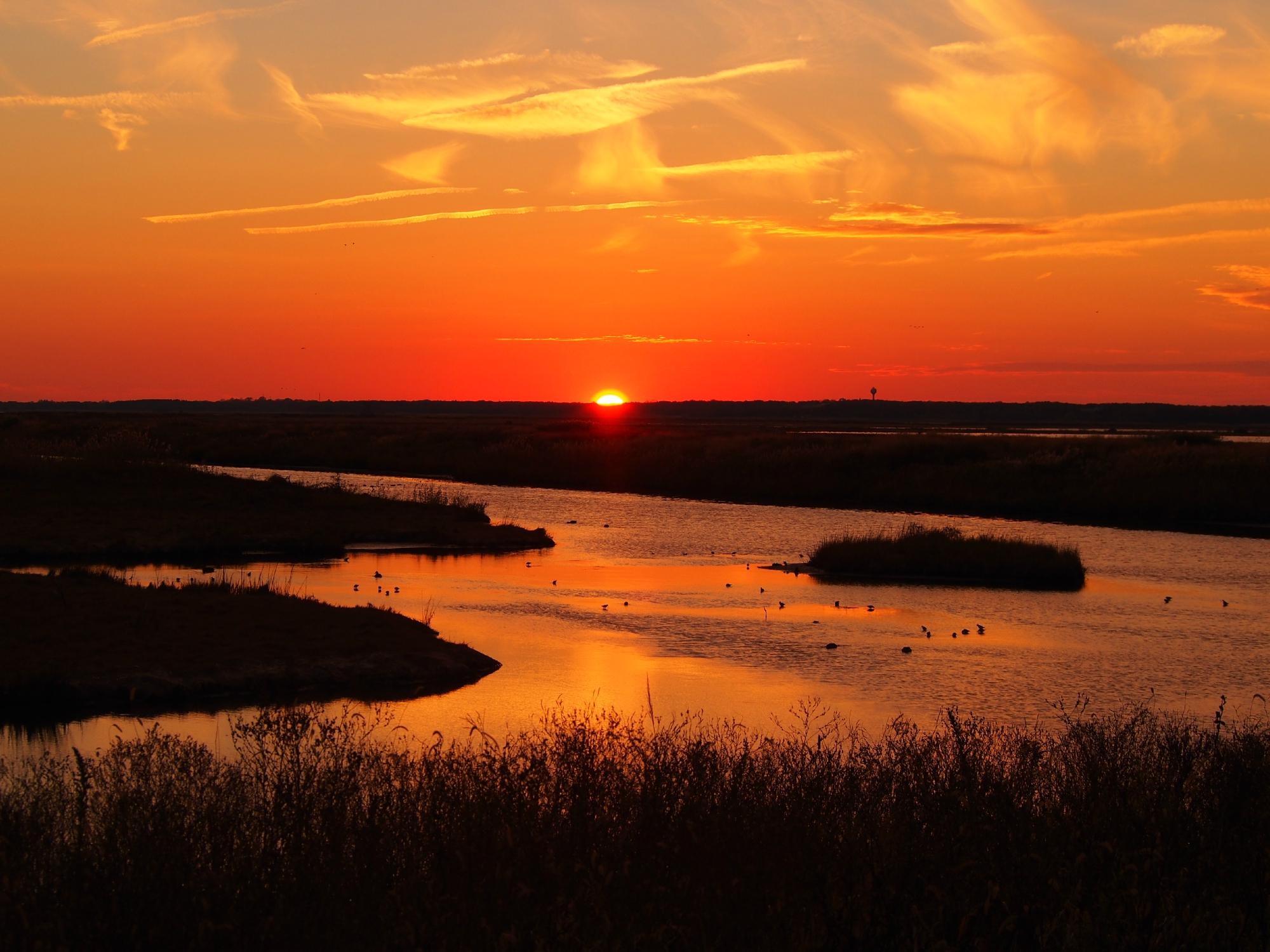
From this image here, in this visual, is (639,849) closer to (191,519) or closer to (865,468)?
(191,519)

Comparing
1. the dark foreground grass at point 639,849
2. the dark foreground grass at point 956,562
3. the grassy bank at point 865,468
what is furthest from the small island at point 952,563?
the dark foreground grass at point 639,849

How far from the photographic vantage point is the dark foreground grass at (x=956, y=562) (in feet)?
122

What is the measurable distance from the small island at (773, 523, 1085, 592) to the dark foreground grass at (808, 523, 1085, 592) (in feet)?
0.07

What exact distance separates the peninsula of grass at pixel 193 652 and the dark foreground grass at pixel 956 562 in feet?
58.6

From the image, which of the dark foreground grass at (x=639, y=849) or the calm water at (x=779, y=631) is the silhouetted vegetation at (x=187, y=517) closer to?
the calm water at (x=779, y=631)

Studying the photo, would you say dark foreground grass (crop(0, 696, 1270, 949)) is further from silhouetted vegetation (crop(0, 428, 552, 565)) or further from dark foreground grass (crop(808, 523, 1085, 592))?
silhouetted vegetation (crop(0, 428, 552, 565))

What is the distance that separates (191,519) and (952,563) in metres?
25.9

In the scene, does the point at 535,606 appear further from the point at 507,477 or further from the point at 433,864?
the point at 507,477

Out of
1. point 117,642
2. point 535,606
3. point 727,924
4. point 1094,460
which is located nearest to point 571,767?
point 727,924

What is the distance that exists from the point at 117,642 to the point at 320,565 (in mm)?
16504

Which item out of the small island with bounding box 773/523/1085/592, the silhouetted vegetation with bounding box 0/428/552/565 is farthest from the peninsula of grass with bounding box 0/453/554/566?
the small island with bounding box 773/523/1085/592

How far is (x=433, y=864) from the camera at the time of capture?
9.00 meters

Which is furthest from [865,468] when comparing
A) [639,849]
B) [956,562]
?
[639,849]

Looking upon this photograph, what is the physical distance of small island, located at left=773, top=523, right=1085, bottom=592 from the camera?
37031mm
